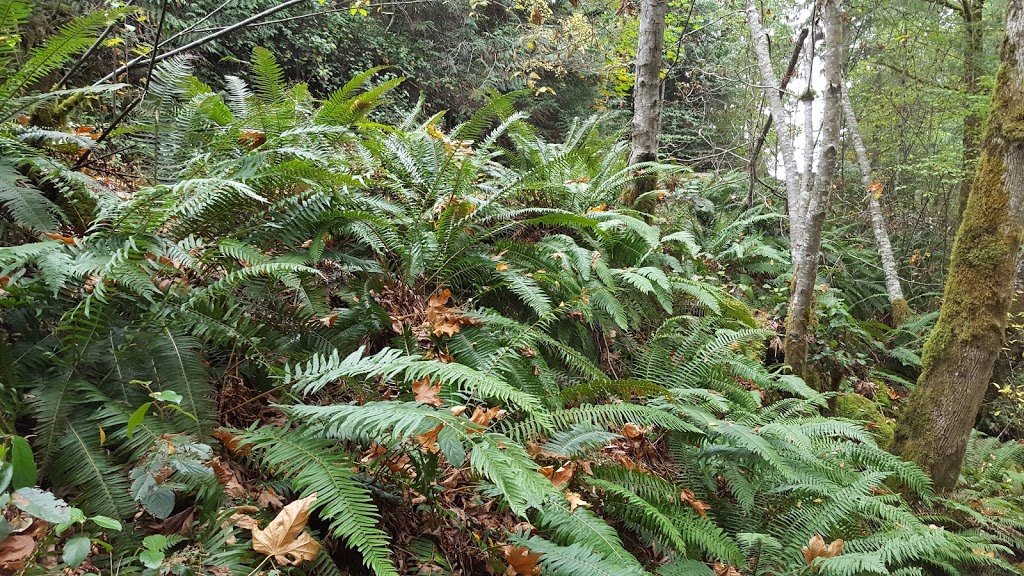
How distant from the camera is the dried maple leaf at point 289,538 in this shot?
1.25m

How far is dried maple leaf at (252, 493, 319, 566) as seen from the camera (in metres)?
1.25

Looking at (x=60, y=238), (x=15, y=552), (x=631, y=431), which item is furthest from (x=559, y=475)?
(x=60, y=238)

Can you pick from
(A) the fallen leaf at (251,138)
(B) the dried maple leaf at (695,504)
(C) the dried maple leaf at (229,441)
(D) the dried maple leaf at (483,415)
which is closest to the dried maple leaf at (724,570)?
(B) the dried maple leaf at (695,504)

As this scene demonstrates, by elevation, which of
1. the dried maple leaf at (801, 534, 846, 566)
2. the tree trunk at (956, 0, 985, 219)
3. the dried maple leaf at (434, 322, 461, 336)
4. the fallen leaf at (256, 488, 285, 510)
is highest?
the tree trunk at (956, 0, 985, 219)

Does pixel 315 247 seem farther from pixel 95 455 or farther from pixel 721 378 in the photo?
pixel 721 378

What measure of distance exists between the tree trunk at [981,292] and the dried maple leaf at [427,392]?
363 cm

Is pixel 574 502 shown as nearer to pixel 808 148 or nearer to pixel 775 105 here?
pixel 808 148

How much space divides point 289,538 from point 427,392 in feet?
2.18

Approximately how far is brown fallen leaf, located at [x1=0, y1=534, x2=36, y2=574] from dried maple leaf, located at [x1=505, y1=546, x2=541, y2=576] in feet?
3.77

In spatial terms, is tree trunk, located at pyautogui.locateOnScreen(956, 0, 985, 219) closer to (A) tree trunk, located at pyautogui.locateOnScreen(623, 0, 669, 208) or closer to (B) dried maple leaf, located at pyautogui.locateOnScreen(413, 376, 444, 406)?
(A) tree trunk, located at pyautogui.locateOnScreen(623, 0, 669, 208)

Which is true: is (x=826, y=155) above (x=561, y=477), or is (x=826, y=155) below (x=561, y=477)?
above

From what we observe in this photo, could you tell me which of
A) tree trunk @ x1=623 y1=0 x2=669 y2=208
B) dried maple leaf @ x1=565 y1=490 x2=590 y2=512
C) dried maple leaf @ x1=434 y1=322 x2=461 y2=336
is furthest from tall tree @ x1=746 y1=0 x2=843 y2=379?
dried maple leaf @ x1=565 y1=490 x2=590 y2=512

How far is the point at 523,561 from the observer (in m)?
1.59

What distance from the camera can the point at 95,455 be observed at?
4.37 ft
